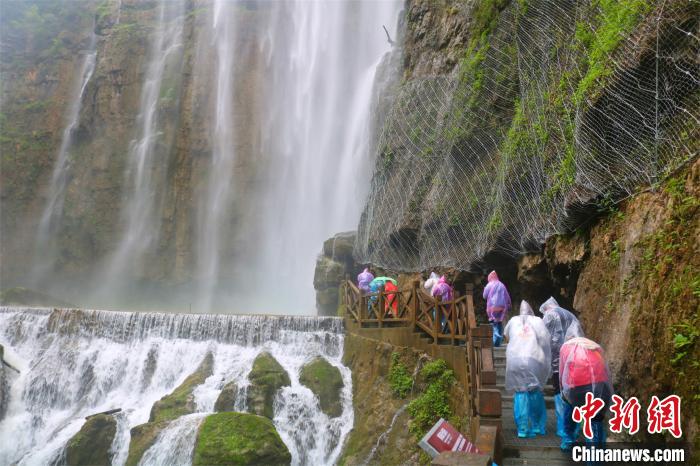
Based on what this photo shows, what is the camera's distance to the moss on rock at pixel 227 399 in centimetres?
1165

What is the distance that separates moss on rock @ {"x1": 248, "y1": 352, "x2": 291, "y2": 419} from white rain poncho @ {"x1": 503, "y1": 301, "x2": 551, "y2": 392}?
281 inches

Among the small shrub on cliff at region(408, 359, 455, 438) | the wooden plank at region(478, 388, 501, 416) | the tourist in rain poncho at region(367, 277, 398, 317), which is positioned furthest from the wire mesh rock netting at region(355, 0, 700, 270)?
the wooden plank at region(478, 388, 501, 416)

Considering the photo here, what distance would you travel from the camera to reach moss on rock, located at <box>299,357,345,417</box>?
11.5 meters

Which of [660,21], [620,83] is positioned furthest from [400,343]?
[660,21]

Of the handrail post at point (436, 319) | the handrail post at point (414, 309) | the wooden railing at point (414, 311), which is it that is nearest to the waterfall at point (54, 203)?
the wooden railing at point (414, 311)

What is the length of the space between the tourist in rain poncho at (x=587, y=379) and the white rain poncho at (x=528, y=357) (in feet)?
2.57

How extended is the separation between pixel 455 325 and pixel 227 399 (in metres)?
5.86

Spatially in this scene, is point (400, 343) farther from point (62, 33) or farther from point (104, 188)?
point (62, 33)

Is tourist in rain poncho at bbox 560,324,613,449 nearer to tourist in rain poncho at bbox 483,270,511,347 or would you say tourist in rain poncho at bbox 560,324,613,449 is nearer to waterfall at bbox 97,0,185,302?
tourist in rain poncho at bbox 483,270,511,347

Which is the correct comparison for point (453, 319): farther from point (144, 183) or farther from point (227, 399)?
point (144, 183)

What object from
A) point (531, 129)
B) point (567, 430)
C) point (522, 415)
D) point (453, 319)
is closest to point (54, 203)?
point (453, 319)

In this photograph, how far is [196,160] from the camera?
99.2 feet

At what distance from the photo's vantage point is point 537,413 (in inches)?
232

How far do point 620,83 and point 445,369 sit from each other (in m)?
5.08
